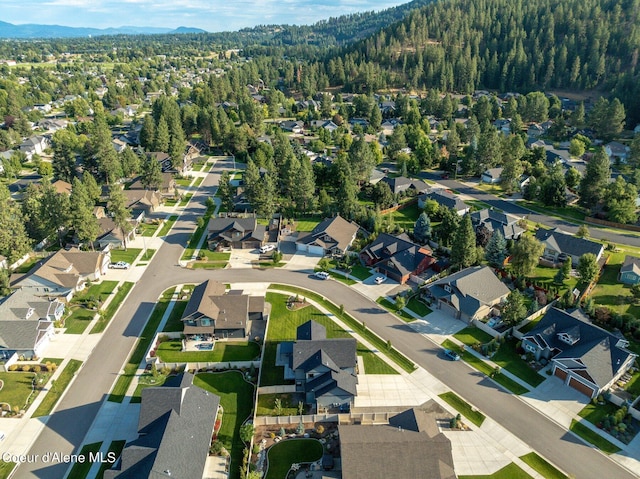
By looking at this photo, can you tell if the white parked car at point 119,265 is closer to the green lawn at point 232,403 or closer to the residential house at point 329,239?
the residential house at point 329,239

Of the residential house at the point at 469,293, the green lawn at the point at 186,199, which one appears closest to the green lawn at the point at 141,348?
the green lawn at the point at 186,199

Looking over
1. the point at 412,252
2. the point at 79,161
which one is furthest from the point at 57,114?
the point at 412,252

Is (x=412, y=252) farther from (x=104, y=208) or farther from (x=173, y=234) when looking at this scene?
(x=104, y=208)

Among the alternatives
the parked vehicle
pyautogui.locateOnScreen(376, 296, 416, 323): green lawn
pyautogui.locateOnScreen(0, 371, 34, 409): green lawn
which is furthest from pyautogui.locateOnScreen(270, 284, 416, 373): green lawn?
pyautogui.locateOnScreen(0, 371, 34, 409): green lawn

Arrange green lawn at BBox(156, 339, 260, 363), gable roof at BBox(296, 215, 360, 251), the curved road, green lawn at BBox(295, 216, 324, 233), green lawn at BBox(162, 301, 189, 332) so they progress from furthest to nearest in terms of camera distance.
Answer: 1. green lawn at BBox(295, 216, 324, 233)
2. gable roof at BBox(296, 215, 360, 251)
3. green lawn at BBox(162, 301, 189, 332)
4. green lawn at BBox(156, 339, 260, 363)
5. the curved road

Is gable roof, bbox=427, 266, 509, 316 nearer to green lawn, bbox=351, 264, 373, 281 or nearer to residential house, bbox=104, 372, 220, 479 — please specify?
green lawn, bbox=351, 264, 373, 281
